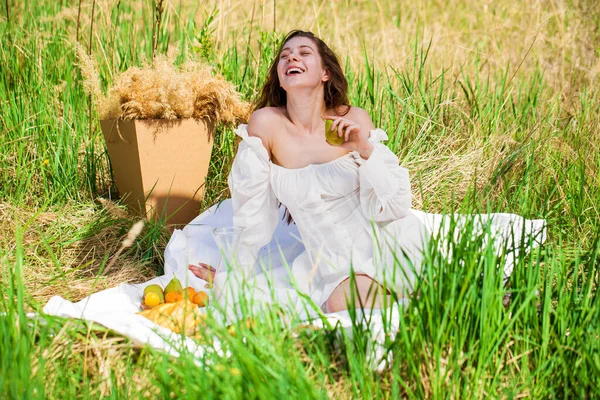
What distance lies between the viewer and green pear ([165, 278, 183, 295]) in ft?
7.88

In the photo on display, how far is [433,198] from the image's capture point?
322 cm

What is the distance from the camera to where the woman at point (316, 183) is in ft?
8.04

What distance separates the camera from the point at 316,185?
2.56 metres

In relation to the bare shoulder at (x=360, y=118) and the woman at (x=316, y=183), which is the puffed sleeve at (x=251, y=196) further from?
the bare shoulder at (x=360, y=118)

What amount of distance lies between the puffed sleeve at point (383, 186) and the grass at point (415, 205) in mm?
198

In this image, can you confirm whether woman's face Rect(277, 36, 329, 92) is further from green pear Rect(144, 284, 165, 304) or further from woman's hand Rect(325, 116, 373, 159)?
green pear Rect(144, 284, 165, 304)

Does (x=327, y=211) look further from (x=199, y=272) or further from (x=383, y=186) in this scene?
(x=199, y=272)

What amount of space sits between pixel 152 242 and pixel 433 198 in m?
1.28

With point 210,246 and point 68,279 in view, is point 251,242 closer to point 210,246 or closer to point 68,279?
point 210,246

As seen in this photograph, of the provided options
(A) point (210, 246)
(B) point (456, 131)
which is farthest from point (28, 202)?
(B) point (456, 131)

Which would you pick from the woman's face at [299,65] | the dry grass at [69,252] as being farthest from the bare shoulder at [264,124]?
the dry grass at [69,252]

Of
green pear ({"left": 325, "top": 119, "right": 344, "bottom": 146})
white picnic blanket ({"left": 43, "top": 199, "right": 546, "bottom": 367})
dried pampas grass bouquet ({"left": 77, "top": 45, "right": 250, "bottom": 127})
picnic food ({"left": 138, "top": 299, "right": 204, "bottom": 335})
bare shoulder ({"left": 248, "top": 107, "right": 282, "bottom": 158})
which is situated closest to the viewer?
white picnic blanket ({"left": 43, "top": 199, "right": 546, "bottom": 367})

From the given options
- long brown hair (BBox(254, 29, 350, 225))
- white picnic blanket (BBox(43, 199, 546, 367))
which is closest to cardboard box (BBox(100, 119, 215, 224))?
white picnic blanket (BBox(43, 199, 546, 367))

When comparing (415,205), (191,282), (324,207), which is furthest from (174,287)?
(415,205)
